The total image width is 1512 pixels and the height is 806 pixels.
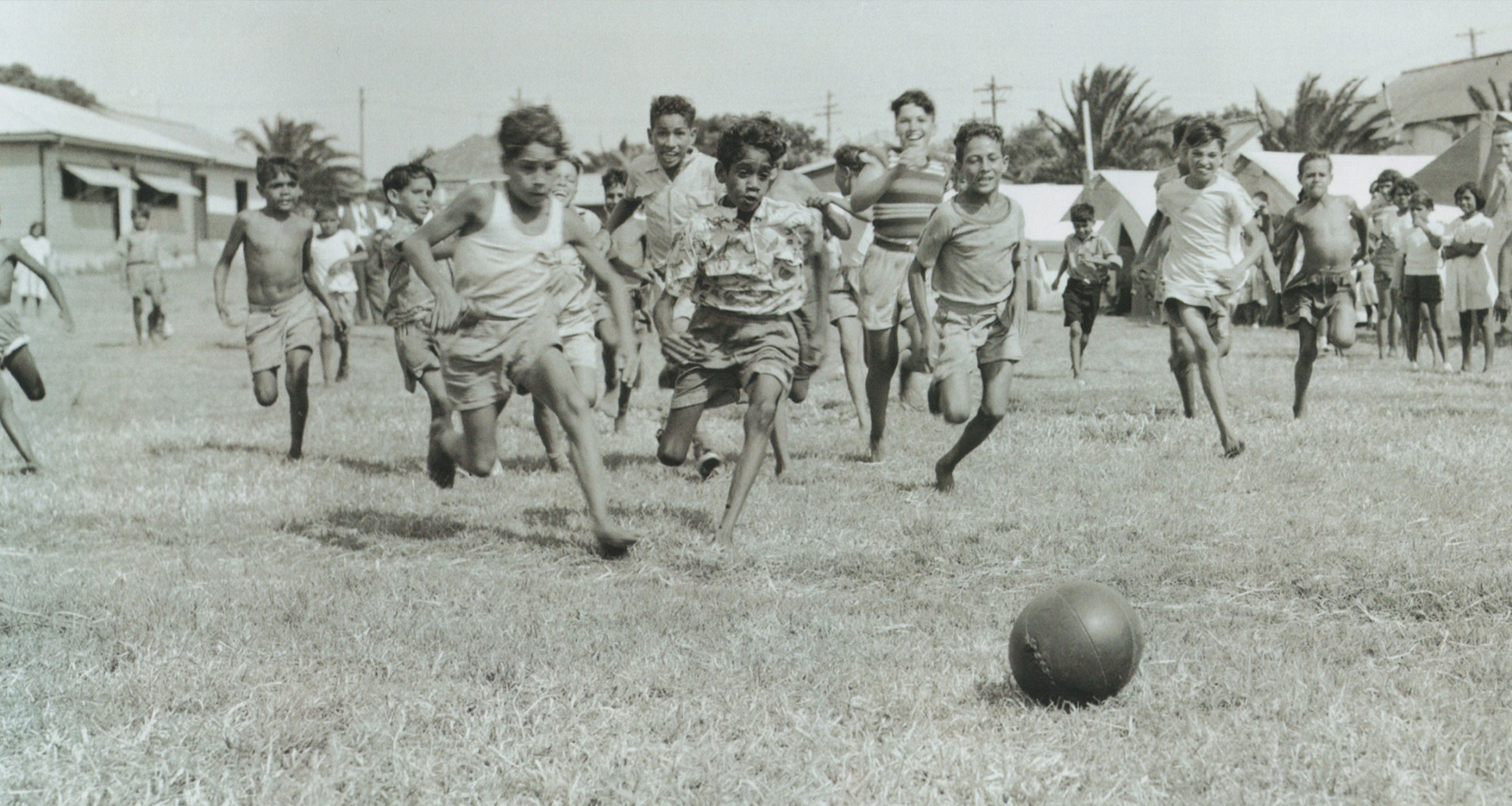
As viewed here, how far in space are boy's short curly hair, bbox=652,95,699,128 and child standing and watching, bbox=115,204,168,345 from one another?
16533mm

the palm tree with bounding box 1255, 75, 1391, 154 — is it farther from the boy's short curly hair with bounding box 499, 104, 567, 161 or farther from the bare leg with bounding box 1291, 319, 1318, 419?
the boy's short curly hair with bounding box 499, 104, 567, 161

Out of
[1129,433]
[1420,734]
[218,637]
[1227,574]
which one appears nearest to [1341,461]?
[1129,433]

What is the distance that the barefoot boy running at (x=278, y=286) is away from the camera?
9.68 metres

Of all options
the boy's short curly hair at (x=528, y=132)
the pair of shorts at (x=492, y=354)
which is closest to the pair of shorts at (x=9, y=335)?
the pair of shorts at (x=492, y=354)

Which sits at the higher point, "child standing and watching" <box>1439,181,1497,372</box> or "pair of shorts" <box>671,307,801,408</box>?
"child standing and watching" <box>1439,181,1497,372</box>

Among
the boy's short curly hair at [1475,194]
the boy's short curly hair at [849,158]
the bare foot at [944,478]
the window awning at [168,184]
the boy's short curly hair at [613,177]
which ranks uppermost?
the window awning at [168,184]

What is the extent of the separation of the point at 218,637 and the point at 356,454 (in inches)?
208

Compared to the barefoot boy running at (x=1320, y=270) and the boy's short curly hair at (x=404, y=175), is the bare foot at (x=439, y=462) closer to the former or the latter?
the boy's short curly hair at (x=404, y=175)

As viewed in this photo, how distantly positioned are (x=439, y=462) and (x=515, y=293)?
1.47 metres

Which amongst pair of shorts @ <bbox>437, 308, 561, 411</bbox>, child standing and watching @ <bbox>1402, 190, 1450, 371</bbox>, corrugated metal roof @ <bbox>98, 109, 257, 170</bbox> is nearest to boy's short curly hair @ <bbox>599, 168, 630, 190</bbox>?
pair of shorts @ <bbox>437, 308, 561, 411</bbox>

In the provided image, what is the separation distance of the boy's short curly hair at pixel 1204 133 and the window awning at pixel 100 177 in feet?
129

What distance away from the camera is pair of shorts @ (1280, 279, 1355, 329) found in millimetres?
10891

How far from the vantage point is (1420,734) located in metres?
4.04

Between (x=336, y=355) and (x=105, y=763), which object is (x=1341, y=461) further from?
(x=336, y=355)
